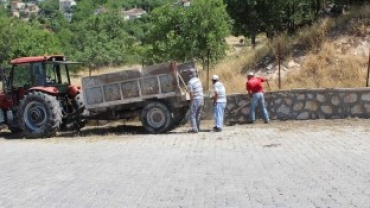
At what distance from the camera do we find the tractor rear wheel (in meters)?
14.8

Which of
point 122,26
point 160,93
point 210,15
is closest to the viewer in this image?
point 160,93

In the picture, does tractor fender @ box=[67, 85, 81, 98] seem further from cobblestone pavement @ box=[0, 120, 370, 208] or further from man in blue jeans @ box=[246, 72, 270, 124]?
man in blue jeans @ box=[246, 72, 270, 124]

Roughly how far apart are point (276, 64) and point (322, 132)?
6.25 m

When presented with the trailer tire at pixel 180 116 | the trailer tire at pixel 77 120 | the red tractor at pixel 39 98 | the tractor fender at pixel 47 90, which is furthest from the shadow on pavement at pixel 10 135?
the trailer tire at pixel 180 116

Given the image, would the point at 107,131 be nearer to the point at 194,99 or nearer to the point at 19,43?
the point at 194,99

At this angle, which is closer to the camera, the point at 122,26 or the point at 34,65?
the point at 34,65

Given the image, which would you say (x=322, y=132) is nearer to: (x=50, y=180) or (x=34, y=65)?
(x=50, y=180)

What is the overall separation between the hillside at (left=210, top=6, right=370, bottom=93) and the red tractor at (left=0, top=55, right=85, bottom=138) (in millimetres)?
5318

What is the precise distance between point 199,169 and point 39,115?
7.34 m

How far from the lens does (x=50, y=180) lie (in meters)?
8.84

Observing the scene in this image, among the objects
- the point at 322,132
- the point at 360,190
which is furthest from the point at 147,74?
the point at 360,190

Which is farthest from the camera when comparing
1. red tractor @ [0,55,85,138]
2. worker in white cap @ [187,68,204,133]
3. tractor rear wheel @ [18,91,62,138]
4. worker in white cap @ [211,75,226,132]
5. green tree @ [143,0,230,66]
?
green tree @ [143,0,230,66]

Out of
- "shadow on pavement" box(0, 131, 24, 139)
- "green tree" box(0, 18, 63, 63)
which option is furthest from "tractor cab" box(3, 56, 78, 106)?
"green tree" box(0, 18, 63, 63)

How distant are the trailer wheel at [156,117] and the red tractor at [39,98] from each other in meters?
2.18
